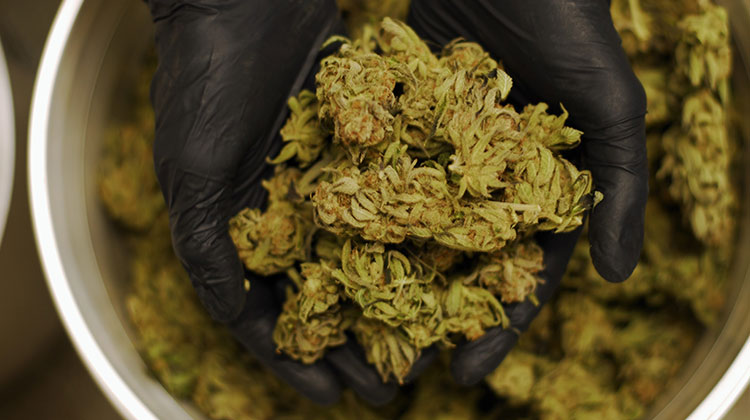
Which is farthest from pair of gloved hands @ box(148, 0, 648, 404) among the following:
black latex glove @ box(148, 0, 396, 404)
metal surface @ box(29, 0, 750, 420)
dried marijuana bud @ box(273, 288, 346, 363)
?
metal surface @ box(29, 0, 750, 420)

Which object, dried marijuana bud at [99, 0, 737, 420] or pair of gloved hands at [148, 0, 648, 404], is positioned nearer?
dried marijuana bud at [99, 0, 737, 420]

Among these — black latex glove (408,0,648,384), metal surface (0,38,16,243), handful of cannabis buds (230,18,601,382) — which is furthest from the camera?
metal surface (0,38,16,243)

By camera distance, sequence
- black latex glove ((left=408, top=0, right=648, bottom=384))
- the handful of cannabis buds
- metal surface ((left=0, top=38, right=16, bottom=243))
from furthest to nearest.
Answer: metal surface ((left=0, top=38, right=16, bottom=243)) → black latex glove ((left=408, top=0, right=648, bottom=384)) → the handful of cannabis buds

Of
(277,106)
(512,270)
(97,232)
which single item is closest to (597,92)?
(512,270)

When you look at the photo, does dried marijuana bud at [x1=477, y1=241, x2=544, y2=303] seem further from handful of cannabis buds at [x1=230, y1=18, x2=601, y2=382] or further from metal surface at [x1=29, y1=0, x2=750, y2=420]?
metal surface at [x1=29, y1=0, x2=750, y2=420]

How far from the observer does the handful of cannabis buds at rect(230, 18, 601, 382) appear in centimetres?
107

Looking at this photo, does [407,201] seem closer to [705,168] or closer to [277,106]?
[277,106]

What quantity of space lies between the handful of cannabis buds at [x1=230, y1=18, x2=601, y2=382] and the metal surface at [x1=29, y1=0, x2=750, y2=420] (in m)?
0.47

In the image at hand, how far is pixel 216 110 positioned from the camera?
4.10 feet

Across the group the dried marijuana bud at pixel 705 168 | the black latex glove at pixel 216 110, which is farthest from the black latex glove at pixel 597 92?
the black latex glove at pixel 216 110

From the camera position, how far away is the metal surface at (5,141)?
1.38 metres

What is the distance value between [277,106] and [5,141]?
2.63ft

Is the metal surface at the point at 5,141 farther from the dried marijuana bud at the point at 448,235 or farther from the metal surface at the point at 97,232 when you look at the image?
the dried marijuana bud at the point at 448,235

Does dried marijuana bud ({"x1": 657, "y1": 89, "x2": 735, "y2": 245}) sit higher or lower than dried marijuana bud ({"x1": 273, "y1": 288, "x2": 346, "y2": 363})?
higher
